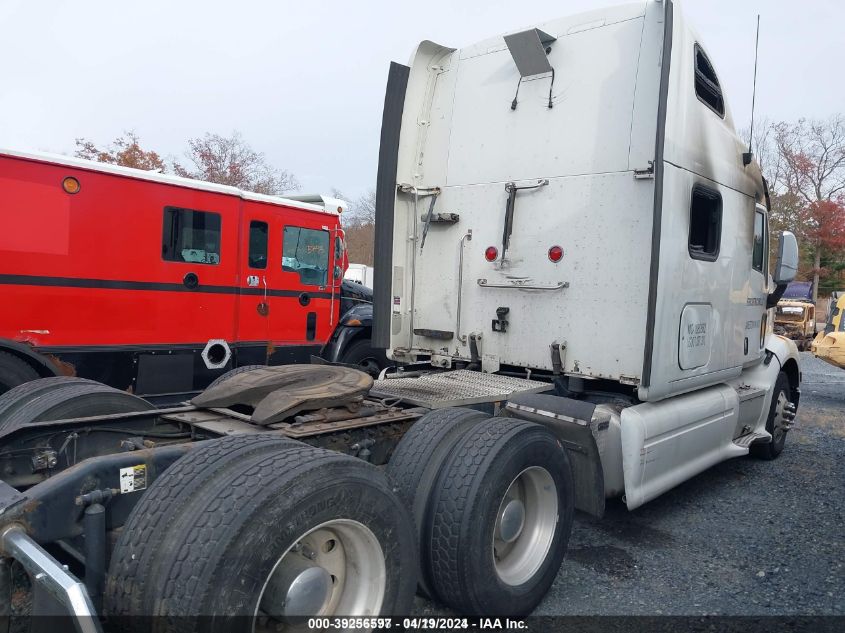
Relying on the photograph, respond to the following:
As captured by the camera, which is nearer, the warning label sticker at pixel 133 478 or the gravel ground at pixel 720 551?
the warning label sticker at pixel 133 478

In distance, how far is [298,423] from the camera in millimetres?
3039

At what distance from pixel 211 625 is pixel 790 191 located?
121 ft

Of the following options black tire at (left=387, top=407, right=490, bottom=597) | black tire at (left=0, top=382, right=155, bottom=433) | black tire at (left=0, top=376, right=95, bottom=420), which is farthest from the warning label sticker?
black tire at (left=0, top=376, right=95, bottom=420)

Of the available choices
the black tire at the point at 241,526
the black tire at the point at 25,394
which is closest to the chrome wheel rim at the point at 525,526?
the black tire at the point at 241,526

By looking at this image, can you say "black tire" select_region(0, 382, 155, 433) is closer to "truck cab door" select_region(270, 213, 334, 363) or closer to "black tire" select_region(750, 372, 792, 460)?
"truck cab door" select_region(270, 213, 334, 363)

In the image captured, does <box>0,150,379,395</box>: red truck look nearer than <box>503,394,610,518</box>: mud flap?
No

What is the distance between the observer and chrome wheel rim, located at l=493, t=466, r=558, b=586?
3.15m

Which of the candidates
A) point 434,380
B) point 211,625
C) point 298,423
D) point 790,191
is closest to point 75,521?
point 211,625

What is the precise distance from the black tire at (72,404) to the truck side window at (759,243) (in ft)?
16.5

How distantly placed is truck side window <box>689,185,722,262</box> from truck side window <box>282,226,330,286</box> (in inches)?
191

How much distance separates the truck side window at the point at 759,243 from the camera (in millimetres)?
5450

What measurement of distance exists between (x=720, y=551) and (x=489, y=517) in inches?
83.3

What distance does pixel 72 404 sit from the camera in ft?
11.4

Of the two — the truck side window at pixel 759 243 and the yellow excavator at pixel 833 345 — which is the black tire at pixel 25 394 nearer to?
the truck side window at pixel 759 243
